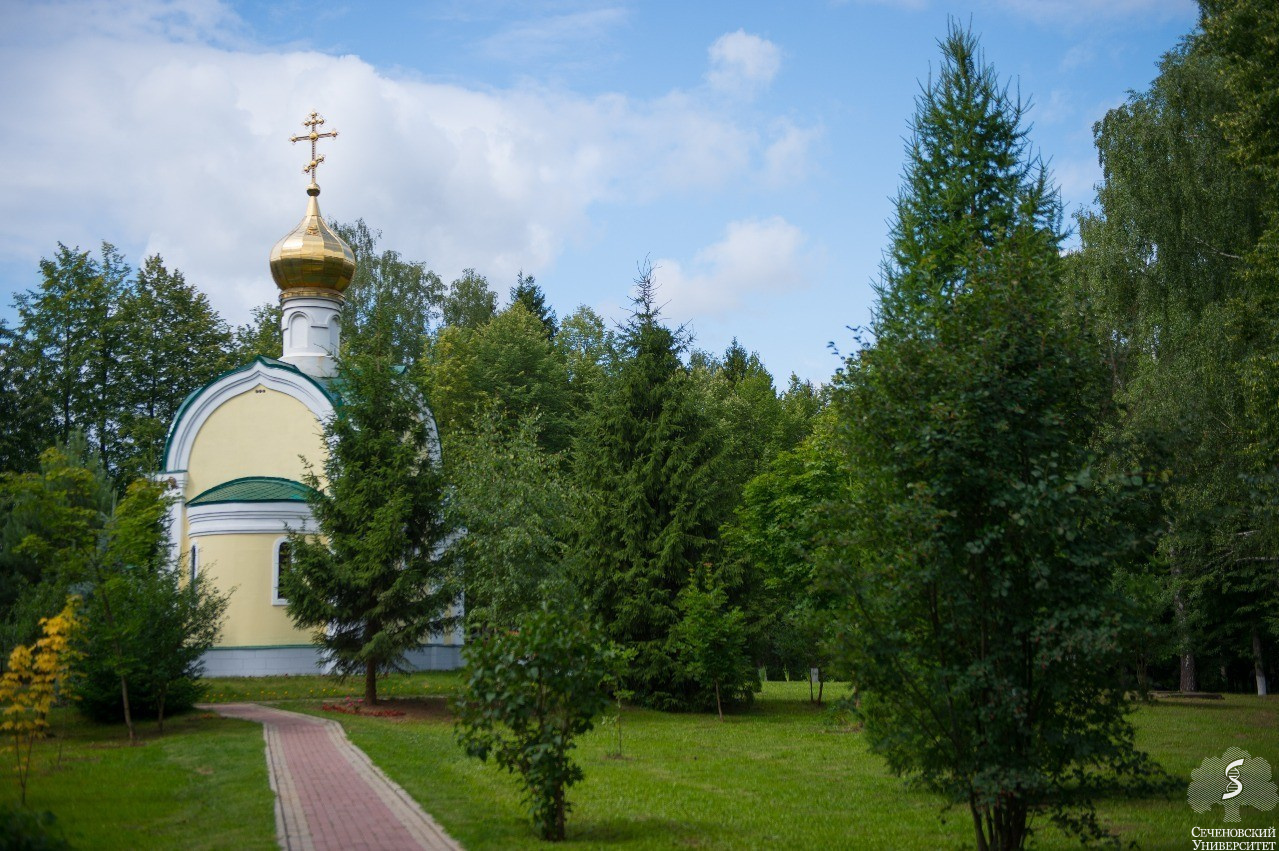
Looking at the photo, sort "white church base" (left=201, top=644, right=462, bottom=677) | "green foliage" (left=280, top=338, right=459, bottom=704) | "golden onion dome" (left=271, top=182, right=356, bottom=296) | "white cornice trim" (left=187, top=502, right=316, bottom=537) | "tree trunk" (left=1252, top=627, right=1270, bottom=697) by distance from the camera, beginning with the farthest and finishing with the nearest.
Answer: "golden onion dome" (left=271, top=182, right=356, bottom=296)
"tree trunk" (left=1252, top=627, right=1270, bottom=697)
"white cornice trim" (left=187, top=502, right=316, bottom=537)
"white church base" (left=201, top=644, right=462, bottom=677)
"green foliage" (left=280, top=338, right=459, bottom=704)

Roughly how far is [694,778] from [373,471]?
441 inches

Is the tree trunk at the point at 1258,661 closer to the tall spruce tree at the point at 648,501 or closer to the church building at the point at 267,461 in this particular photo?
the tall spruce tree at the point at 648,501

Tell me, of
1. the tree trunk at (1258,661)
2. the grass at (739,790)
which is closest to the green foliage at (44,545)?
the grass at (739,790)

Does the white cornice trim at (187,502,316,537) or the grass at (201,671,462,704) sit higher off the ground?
the white cornice trim at (187,502,316,537)

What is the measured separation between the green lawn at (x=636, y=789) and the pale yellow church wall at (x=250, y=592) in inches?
304

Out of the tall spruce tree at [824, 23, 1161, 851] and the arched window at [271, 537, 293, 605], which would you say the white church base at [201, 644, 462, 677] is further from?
the tall spruce tree at [824, 23, 1161, 851]

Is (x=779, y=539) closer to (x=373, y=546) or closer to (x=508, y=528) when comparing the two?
(x=508, y=528)

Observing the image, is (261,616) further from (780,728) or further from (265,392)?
(780,728)

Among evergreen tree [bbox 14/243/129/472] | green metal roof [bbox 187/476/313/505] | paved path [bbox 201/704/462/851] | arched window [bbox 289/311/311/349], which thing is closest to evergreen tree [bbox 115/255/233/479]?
evergreen tree [bbox 14/243/129/472]

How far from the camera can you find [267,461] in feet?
97.5

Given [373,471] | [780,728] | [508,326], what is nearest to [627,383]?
[373,471]

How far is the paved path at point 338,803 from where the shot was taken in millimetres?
9273

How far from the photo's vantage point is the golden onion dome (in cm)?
3138

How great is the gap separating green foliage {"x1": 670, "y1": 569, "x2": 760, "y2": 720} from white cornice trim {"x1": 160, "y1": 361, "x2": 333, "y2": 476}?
541 inches
